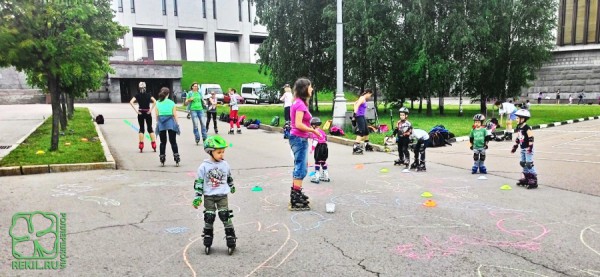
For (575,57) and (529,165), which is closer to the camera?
(529,165)

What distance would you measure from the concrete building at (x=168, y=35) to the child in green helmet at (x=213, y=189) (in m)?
44.2

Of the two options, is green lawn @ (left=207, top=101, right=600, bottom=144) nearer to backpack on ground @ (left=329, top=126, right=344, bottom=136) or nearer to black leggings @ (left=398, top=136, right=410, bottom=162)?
backpack on ground @ (left=329, top=126, right=344, bottom=136)

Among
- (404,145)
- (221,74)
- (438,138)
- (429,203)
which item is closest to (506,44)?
(438,138)

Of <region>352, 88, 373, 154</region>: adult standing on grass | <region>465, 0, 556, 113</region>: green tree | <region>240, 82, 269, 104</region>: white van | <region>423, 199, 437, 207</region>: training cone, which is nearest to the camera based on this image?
<region>423, 199, 437, 207</region>: training cone

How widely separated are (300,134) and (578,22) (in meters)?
49.6

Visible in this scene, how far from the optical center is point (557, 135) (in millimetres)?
15352

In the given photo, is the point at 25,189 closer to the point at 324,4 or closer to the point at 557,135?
the point at 557,135

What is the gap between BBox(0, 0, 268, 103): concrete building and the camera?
46031 mm

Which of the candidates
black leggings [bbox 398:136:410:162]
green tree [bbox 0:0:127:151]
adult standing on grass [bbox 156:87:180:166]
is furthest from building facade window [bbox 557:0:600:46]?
green tree [bbox 0:0:127:151]

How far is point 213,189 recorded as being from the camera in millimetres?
4367

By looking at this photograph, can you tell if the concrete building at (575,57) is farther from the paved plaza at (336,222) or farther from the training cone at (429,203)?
the training cone at (429,203)

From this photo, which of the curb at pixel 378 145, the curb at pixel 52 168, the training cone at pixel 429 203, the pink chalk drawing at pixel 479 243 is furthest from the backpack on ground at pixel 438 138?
the curb at pixel 52 168

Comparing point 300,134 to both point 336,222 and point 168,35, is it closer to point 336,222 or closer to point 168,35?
point 336,222

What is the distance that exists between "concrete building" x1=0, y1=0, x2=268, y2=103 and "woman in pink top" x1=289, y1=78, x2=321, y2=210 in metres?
43.0
